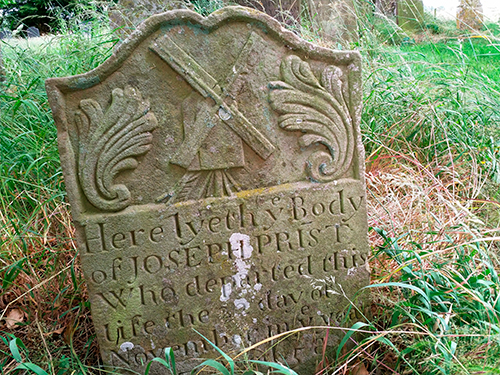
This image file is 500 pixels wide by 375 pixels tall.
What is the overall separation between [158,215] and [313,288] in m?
0.81

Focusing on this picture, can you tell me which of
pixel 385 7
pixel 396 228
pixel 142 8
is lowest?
pixel 396 228

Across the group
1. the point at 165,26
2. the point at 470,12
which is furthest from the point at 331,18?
the point at 165,26

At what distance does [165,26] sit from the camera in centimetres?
168

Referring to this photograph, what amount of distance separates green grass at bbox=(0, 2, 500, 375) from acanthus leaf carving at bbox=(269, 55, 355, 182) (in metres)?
0.50

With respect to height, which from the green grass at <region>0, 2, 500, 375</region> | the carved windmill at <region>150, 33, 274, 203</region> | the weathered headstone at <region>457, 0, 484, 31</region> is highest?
the weathered headstone at <region>457, 0, 484, 31</region>

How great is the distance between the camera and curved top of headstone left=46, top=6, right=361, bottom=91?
5.36 feet

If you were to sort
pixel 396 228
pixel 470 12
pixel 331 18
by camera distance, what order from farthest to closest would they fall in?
pixel 331 18
pixel 470 12
pixel 396 228

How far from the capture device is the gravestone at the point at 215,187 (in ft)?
5.58

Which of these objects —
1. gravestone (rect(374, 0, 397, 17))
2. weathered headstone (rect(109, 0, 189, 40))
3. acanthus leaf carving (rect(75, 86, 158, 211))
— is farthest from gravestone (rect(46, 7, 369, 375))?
weathered headstone (rect(109, 0, 189, 40))

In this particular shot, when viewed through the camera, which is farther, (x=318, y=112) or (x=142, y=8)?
(x=142, y=8)

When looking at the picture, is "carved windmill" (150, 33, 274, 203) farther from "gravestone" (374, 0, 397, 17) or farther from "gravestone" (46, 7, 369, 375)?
"gravestone" (374, 0, 397, 17)

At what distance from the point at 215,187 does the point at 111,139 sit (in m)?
0.47

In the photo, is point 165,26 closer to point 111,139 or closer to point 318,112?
point 111,139

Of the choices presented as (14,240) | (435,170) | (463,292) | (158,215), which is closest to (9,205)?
(14,240)
